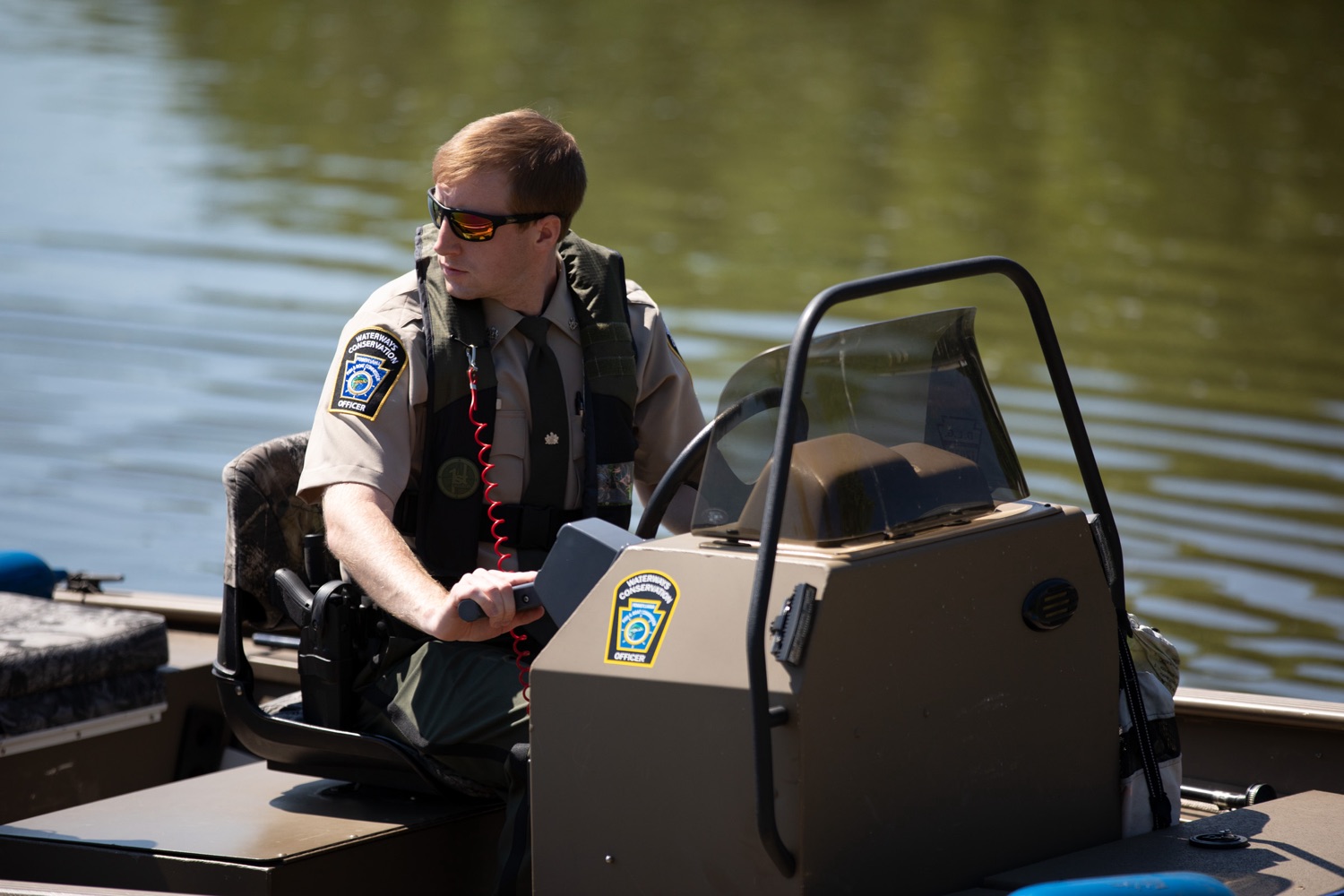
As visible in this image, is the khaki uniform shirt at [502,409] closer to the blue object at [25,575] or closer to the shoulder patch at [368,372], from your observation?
the shoulder patch at [368,372]

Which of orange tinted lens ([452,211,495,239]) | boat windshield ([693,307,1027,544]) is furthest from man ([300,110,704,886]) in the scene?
boat windshield ([693,307,1027,544])

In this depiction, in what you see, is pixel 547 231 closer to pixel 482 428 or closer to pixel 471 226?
pixel 471 226

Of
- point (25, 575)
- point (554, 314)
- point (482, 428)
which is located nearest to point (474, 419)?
point (482, 428)

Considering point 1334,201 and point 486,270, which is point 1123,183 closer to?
point 1334,201

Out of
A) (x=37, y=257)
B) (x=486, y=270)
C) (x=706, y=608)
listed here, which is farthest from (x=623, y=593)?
→ (x=37, y=257)

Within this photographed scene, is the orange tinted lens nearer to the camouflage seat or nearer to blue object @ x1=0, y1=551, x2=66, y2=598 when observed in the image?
the camouflage seat

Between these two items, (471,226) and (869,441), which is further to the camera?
(471,226)

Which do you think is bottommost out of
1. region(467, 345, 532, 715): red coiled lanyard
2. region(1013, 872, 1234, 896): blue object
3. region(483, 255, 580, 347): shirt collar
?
region(1013, 872, 1234, 896): blue object

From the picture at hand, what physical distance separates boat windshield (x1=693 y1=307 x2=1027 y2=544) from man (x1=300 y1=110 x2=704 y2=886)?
64 centimetres

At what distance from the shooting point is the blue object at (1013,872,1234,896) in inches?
77.5

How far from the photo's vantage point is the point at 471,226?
2838 mm

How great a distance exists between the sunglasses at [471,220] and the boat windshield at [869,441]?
2.26 feet

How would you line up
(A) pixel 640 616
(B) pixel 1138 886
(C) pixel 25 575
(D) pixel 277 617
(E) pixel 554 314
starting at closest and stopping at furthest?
(B) pixel 1138 886, (A) pixel 640 616, (E) pixel 554 314, (D) pixel 277 617, (C) pixel 25 575

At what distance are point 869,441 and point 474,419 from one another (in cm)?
84
